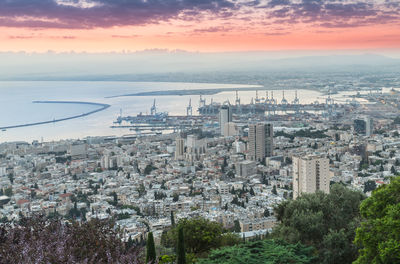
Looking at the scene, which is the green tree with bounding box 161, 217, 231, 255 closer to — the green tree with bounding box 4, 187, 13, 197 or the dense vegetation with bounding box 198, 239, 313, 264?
the dense vegetation with bounding box 198, 239, 313, 264

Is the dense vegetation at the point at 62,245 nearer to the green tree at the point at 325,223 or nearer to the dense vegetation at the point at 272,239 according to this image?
the dense vegetation at the point at 272,239

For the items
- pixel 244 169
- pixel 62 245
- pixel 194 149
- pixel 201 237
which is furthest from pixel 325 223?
pixel 194 149

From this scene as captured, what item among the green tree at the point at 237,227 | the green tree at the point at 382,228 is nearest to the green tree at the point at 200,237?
the green tree at the point at 382,228

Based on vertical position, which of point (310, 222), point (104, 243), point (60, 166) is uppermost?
point (104, 243)

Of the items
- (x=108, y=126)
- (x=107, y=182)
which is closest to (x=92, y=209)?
(x=107, y=182)

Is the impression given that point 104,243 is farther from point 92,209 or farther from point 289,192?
point 289,192

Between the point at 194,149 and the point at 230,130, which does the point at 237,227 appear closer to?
the point at 194,149
